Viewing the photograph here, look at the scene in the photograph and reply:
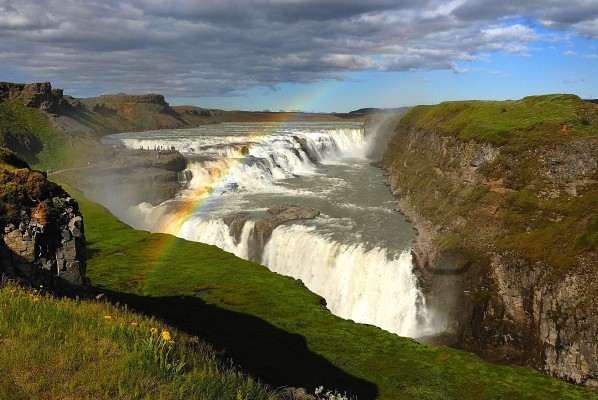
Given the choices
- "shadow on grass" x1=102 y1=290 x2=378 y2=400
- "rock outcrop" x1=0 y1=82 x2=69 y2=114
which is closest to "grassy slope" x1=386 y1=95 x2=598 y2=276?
"shadow on grass" x1=102 y1=290 x2=378 y2=400

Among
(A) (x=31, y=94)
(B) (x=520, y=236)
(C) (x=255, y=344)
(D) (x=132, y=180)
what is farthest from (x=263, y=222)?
(A) (x=31, y=94)

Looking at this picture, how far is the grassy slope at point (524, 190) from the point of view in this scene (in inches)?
1217

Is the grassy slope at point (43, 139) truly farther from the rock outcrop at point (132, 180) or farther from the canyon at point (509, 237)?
the canyon at point (509, 237)

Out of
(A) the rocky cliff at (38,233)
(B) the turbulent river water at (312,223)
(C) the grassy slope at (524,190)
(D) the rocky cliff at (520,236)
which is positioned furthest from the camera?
(B) the turbulent river water at (312,223)

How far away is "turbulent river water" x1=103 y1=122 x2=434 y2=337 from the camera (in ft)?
122

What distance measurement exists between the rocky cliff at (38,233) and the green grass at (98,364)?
582 cm

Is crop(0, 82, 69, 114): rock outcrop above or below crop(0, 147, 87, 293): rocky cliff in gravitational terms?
above

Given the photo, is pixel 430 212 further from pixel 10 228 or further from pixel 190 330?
pixel 10 228

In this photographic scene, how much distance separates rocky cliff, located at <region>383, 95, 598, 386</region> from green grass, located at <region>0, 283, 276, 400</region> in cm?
2515

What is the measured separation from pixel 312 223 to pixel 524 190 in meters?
20.5

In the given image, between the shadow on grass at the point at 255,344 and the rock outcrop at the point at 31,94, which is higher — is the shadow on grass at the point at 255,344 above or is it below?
below

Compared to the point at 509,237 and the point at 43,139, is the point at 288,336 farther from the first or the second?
the point at 43,139

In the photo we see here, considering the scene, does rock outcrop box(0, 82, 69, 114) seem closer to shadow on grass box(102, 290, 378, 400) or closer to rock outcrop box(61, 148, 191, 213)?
rock outcrop box(61, 148, 191, 213)

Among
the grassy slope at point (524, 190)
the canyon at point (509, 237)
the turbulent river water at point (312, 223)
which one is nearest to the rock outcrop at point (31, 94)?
the turbulent river water at point (312, 223)
